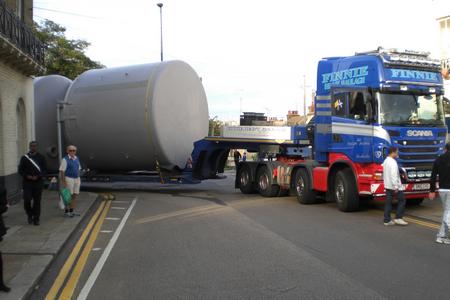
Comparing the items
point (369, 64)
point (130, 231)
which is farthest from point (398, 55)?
point (130, 231)

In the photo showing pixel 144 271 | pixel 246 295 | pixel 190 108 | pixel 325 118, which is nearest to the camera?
pixel 246 295

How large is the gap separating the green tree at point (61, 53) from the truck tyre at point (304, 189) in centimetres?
2541

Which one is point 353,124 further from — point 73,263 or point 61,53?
point 61,53

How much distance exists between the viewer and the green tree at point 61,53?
35906 millimetres

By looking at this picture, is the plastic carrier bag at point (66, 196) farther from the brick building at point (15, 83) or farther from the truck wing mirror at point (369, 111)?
the truck wing mirror at point (369, 111)

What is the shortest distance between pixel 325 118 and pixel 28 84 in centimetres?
1088

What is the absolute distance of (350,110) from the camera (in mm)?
12508

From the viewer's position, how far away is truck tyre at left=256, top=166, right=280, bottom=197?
16.8 metres

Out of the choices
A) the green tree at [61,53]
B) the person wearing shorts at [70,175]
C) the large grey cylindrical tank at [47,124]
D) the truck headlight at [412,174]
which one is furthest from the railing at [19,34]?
the green tree at [61,53]

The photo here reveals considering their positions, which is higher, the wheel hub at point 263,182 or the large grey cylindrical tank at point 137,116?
the large grey cylindrical tank at point 137,116

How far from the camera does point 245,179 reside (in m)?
18.5

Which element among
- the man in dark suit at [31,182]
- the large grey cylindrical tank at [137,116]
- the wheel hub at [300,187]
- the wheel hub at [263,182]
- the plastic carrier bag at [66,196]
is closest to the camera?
the man in dark suit at [31,182]

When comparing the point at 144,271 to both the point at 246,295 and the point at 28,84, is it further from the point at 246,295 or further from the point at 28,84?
the point at 28,84

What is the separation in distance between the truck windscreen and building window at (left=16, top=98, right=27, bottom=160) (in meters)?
12.2
